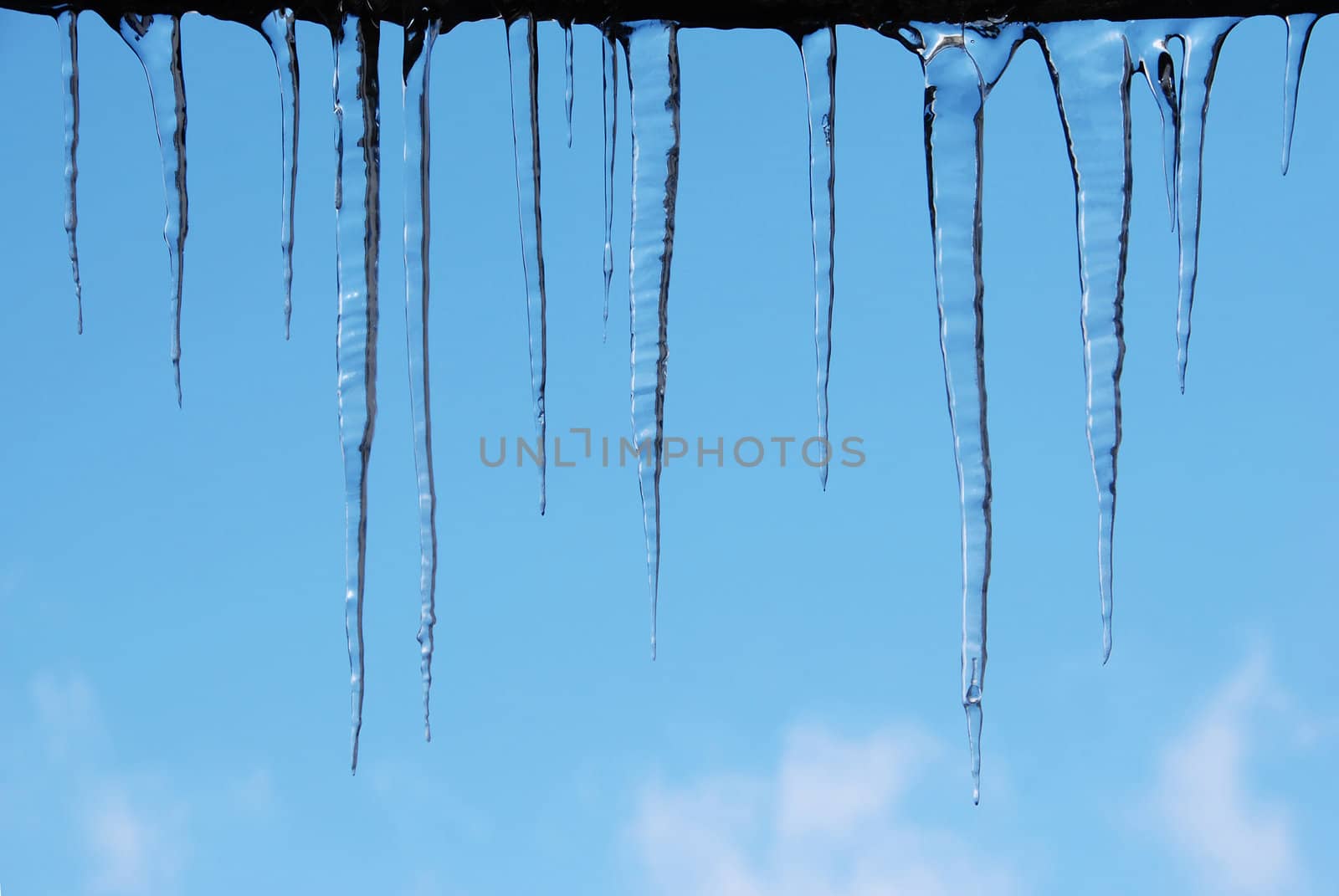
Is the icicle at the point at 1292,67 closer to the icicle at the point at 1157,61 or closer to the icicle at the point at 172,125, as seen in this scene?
the icicle at the point at 1157,61

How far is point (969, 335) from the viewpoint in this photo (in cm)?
151

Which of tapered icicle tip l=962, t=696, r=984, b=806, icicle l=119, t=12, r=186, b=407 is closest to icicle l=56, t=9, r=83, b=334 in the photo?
icicle l=119, t=12, r=186, b=407

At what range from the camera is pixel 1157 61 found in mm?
1497

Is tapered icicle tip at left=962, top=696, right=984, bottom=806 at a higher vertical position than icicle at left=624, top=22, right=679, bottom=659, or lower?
lower

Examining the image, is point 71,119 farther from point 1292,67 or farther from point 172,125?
point 1292,67

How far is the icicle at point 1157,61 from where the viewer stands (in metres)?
1.47

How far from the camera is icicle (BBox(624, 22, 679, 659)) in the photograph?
60.2 inches

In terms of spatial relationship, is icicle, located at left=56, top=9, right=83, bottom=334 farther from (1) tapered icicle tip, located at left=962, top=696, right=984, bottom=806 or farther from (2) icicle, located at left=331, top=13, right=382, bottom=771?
(1) tapered icicle tip, located at left=962, top=696, right=984, bottom=806

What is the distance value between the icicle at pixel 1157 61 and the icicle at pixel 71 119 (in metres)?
1.40

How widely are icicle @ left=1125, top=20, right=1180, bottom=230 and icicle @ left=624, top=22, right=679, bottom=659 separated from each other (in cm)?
61

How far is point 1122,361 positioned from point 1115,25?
17.4 inches

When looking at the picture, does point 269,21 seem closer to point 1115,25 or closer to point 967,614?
point 1115,25

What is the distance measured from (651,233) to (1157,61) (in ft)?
2.34

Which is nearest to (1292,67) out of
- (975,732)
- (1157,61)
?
(1157,61)
